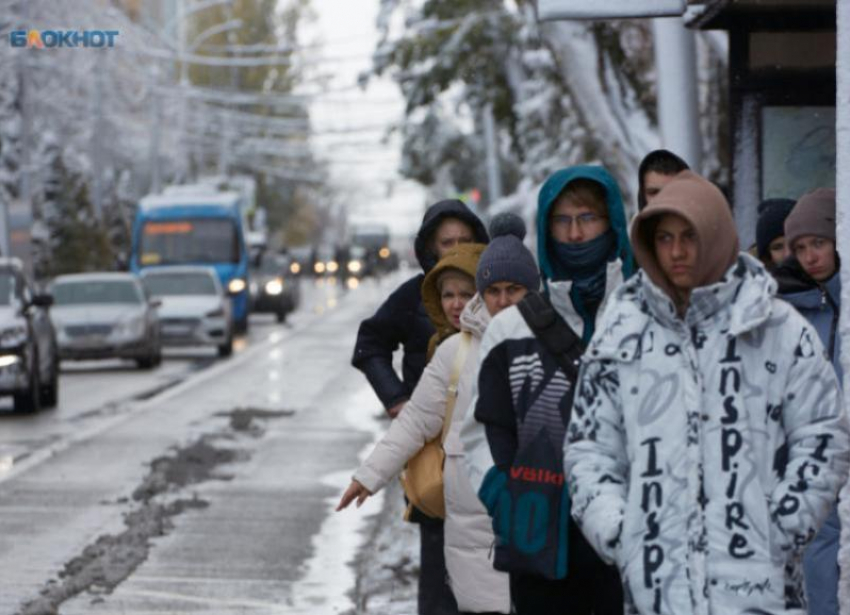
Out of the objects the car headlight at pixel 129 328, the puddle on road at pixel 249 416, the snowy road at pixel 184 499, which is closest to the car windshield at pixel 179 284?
the car headlight at pixel 129 328

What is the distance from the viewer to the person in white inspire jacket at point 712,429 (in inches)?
176

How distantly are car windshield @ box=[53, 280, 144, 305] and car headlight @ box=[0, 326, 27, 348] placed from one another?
33.9 ft

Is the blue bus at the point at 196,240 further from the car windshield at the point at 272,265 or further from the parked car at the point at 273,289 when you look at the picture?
the car windshield at the point at 272,265

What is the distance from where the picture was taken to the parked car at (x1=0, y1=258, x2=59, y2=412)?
72.8 ft

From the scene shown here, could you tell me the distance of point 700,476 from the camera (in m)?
4.50

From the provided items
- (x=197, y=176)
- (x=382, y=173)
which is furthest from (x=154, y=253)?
(x=382, y=173)

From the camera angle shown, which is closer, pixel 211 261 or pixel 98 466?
pixel 98 466

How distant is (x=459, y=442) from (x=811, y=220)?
51.6 inches

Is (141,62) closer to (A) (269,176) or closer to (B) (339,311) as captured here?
(B) (339,311)

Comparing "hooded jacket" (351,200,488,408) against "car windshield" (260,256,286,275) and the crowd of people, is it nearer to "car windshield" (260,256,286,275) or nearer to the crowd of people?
the crowd of people

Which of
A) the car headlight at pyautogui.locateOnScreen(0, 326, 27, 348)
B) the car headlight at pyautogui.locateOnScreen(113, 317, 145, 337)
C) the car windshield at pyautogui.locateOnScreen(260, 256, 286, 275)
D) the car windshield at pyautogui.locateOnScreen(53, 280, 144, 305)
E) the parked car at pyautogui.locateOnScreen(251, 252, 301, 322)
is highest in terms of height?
the car headlight at pyautogui.locateOnScreen(0, 326, 27, 348)

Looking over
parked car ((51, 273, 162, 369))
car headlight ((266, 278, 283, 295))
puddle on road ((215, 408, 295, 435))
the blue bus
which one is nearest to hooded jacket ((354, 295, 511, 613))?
puddle on road ((215, 408, 295, 435))

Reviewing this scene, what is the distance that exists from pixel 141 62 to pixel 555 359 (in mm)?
72331

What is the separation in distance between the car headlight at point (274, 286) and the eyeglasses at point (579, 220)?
4686 centimetres
